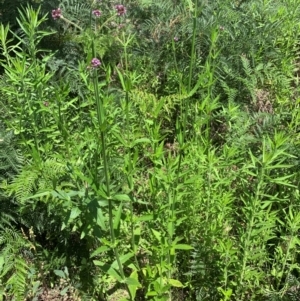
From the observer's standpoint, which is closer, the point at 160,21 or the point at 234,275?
the point at 234,275

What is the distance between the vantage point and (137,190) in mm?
2869

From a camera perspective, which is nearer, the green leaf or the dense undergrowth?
the dense undergrowth

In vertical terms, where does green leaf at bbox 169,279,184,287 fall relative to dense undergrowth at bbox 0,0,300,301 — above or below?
below

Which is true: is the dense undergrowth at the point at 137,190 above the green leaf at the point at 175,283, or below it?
above

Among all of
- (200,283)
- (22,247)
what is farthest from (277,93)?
(22,247)

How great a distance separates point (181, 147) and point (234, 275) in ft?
2.90

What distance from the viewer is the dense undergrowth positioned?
80.7 inches

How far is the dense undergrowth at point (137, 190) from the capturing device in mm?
2049

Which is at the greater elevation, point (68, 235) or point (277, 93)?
point (277, 93)

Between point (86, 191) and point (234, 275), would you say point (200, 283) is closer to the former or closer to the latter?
point (234, 275)

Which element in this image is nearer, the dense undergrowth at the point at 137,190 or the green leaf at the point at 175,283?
the dense undergrowth at the point at 137,190

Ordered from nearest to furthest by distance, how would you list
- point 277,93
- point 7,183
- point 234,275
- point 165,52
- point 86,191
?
point 86,191 → point 234,275 → point 7,183 → point 277,93 → point 165,52

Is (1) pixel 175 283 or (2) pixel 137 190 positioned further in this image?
(2) pixel 137 190

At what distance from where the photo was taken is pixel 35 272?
2598 millimetres
